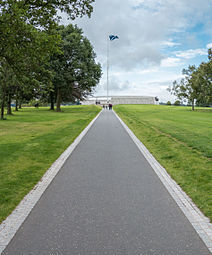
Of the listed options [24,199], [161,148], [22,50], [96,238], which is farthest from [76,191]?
[22,50]

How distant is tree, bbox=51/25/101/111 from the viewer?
3888 cm

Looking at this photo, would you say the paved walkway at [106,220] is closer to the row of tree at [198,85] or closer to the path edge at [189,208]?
the path edge at [189,208]

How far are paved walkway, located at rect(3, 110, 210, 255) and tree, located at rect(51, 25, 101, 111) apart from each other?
33.4 metres

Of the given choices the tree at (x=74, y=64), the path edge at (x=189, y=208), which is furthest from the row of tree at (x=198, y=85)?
the path edge at (x=189, y=208)

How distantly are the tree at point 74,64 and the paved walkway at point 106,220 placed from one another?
3335 cm

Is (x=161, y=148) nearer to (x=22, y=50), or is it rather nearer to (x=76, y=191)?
(x=76, y=191)

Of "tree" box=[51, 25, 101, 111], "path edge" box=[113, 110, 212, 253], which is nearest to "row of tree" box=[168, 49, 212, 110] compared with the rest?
"tree" box=[51, 25, 101, 111]

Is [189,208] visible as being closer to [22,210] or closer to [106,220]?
[106,220]

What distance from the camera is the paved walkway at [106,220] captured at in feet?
10.0

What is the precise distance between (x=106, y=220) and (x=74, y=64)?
122 ft

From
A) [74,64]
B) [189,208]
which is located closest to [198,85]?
[74,64]

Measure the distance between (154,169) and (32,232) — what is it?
4.11 meters

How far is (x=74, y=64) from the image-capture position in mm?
38938

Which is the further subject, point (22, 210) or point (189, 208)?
point (189, 208)
